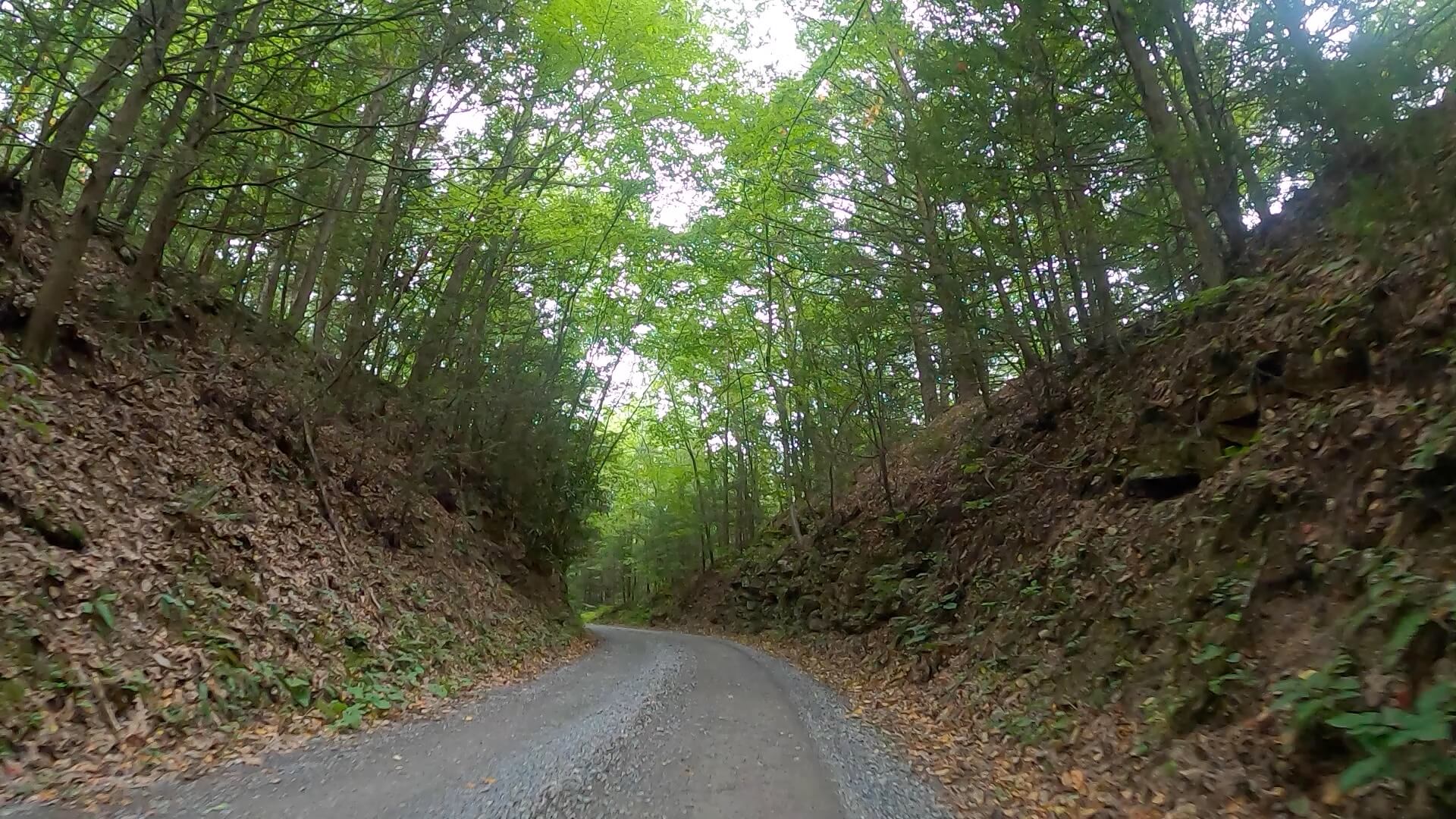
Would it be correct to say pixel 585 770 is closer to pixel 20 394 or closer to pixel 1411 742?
pixel 1411 742

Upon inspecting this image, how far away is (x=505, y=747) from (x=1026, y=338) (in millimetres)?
8084

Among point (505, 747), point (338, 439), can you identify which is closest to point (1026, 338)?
point (505, 747)

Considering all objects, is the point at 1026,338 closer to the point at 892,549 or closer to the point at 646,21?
the point at 892,549

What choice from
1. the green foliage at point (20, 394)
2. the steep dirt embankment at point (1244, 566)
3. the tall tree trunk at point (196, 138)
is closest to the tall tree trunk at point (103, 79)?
the tall tree trunk at point (196, 138)

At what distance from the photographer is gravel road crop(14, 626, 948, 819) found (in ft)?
14.2

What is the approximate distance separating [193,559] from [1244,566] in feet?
28.0

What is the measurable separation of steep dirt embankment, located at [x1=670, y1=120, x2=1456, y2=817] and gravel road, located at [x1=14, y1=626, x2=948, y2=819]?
0.82 metres

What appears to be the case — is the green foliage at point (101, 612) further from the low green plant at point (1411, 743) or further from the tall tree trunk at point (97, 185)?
the low green plant at point (1411, 743)

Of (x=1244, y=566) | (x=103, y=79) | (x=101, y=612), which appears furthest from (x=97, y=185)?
(x=1244, y=566)

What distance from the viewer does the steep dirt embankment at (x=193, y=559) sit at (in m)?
4.79

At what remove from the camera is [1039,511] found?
9594 millimetres

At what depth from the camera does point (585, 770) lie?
5.35 m

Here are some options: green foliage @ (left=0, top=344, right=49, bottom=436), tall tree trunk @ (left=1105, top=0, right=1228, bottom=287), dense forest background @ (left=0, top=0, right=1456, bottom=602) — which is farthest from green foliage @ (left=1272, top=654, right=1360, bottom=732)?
green foliage @ (left=0, top=344, right=49, bottom=436)

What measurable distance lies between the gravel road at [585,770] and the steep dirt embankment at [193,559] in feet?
1.92
